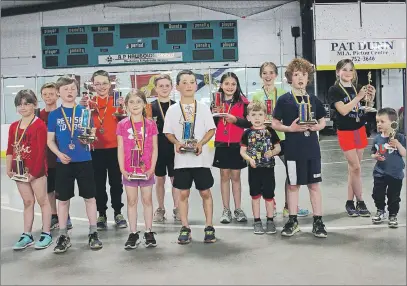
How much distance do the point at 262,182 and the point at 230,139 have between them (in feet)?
1.94

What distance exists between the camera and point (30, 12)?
15016mm

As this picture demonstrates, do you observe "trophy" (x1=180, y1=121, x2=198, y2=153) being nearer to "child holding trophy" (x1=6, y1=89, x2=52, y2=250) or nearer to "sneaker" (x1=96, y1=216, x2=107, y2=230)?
"child holding trophy" (x1=6, y1=89, x2=52, y2=250)

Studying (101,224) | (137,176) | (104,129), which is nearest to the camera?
(137,176)

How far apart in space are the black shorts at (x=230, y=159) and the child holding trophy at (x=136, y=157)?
85 cm

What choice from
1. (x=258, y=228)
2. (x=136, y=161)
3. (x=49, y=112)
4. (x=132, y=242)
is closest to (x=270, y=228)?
(x=258, y=228)

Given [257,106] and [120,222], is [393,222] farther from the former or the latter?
[120,222]

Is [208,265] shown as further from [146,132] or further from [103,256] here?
[146,132]

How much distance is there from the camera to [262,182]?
Result: 381cm

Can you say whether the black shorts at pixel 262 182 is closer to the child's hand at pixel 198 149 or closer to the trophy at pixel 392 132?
the child's hand at pixel 198 149

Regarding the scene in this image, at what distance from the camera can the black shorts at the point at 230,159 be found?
13.8ft

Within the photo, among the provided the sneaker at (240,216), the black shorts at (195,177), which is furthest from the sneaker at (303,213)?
the black shorts at (195,177)

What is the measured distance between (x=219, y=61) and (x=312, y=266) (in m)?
12.1

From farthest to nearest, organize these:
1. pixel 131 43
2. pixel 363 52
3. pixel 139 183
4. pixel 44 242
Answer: pixel 131 43 → pixel 363 52 → pixel 44 242 → pixel 139 183

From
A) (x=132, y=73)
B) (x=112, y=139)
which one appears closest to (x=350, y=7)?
(x=132, y=73)
